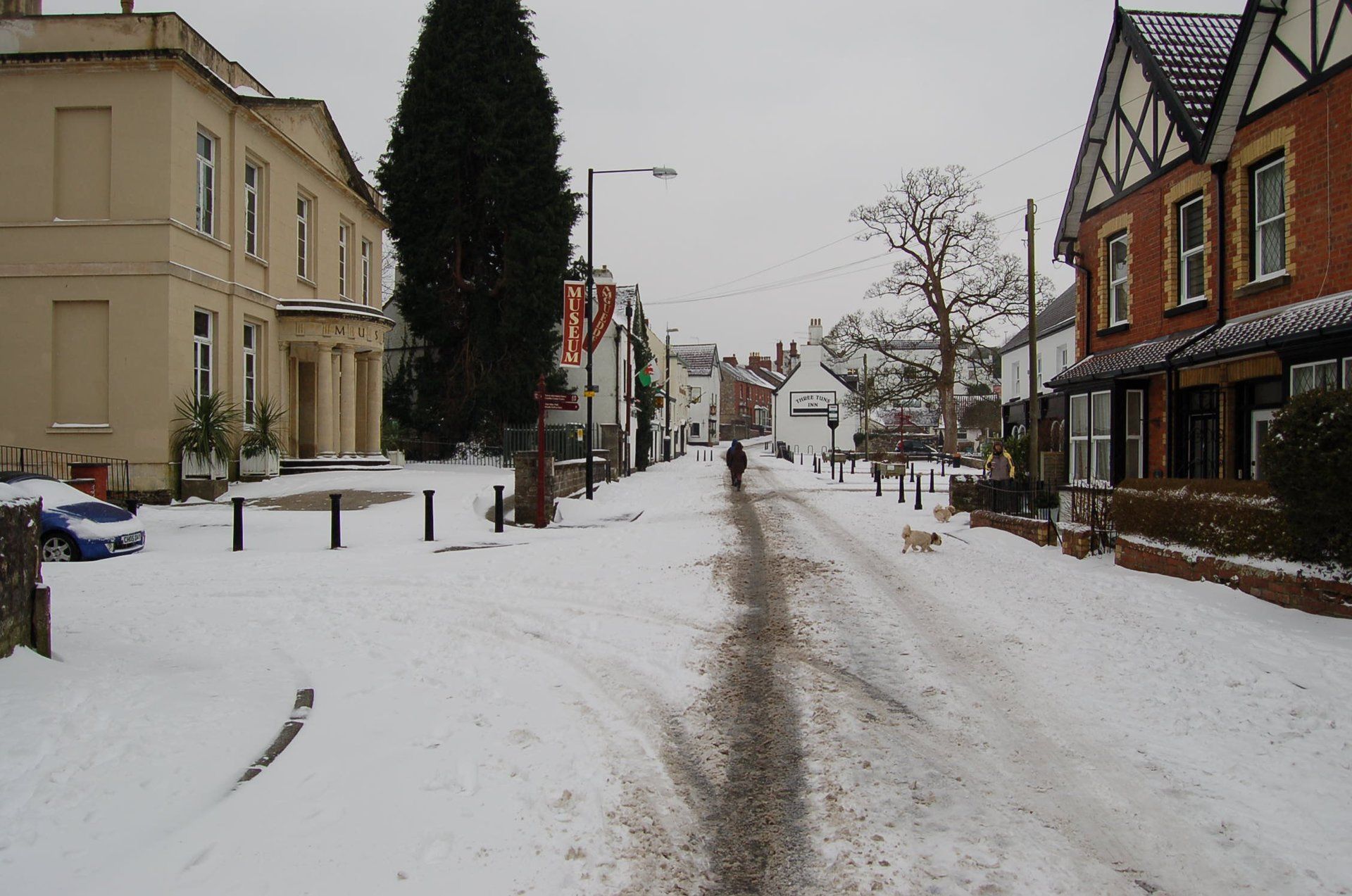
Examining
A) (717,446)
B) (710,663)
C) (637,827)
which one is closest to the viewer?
(637,827)

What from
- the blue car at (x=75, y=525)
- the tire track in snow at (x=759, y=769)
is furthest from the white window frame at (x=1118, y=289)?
the blue car at (x=75, y=525)

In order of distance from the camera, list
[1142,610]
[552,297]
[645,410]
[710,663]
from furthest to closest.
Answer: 1. [645,410]
2. [552,297]
3. [1142,610]
4. [710,663]

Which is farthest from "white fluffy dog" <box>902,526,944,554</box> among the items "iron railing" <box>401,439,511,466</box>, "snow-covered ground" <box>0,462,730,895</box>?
"iron railing" <box>401,439,511,466</box>

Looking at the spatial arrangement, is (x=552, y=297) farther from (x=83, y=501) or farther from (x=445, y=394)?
(x=83, y=501)

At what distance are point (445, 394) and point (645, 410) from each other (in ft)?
47.7

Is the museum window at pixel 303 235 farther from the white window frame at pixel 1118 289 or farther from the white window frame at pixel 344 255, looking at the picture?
the white window frame at pixel 1118 289

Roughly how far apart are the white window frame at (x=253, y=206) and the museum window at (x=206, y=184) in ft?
5.33

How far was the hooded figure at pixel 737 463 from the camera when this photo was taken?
92.7 ft

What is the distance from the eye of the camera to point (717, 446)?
88938 millimetres

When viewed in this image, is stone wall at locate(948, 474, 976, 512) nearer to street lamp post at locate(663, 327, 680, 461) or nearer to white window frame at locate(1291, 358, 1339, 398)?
white window frame at locate(1291, 358, 1339, 398)

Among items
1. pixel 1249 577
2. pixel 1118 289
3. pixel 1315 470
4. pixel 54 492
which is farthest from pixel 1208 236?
pixel 54 492

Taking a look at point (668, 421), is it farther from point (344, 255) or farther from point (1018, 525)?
point (1018, 525)

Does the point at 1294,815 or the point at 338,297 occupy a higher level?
the point at 338,297

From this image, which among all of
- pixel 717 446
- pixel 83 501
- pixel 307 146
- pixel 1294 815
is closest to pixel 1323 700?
pixel 1294 815
